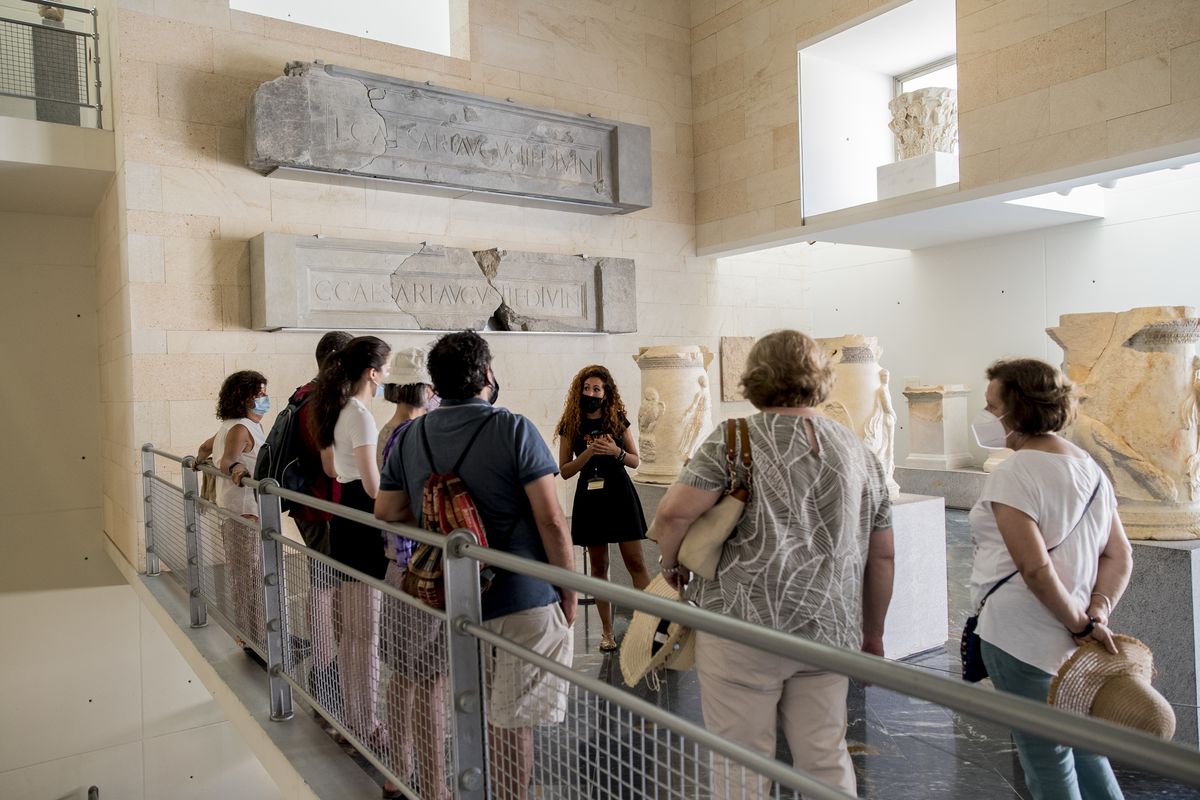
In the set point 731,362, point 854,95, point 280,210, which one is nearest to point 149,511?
point 280,210

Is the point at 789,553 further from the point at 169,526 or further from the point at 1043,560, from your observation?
the point at 169,526

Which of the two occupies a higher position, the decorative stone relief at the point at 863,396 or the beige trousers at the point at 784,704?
the decorative stone relief at the point at 863,396

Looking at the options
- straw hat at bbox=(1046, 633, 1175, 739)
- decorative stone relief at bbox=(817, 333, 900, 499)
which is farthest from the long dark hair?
decorative stone relief at bbox=(817, 333, 900, 499)

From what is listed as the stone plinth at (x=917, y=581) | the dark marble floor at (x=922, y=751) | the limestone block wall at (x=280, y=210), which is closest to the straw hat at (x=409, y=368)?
the dark marble floor at (x=922, y=751)

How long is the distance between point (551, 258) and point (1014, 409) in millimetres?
6178

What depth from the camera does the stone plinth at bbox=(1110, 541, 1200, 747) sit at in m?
4.07

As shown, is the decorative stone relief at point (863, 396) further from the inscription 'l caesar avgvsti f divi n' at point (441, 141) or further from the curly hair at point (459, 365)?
the curly hair at point (459, 365)

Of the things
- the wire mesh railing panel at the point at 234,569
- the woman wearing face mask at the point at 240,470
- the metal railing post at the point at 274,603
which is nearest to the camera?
the metal railing post at the point at 274,603

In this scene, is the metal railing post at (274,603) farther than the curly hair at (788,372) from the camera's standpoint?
Yes

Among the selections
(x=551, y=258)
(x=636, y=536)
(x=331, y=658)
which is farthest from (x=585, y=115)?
(x=331, y=658)

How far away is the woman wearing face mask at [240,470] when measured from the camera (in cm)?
404

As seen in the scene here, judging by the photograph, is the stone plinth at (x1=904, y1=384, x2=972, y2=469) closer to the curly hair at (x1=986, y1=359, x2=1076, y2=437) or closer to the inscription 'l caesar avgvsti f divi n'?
the inscription 'l caesar avgvsti f divi n'

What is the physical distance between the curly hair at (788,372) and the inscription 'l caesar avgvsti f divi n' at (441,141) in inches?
220

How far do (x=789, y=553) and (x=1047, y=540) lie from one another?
854 millimetres
